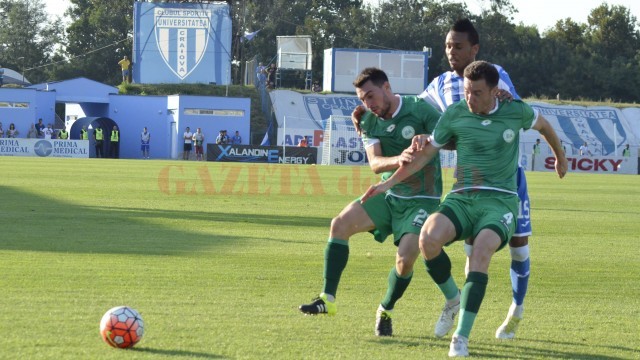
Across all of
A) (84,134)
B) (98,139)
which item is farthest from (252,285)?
(84,134)

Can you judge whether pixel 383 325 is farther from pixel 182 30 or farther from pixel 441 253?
pixel 182 30

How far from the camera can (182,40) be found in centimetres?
6062

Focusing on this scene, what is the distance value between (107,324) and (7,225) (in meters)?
9.13

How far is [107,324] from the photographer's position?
21.4 feet

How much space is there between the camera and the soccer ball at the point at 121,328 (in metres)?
6.48

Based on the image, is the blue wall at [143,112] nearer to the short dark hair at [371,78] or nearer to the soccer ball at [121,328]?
the short dark hair at [371,78]

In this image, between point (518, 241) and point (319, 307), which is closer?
point (319, 307)

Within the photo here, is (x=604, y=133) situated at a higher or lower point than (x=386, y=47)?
lower

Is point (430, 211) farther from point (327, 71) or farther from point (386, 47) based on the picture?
point (386, 47)

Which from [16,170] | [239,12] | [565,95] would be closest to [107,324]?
[16,170]

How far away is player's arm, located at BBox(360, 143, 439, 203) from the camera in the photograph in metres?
7.20

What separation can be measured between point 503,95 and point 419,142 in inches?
26.0

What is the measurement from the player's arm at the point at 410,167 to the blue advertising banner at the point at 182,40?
178 feet

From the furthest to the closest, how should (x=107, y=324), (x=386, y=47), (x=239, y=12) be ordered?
1. (x=386, y=47)
2. (x=239, y=12)
3. (x=107, y=324)
